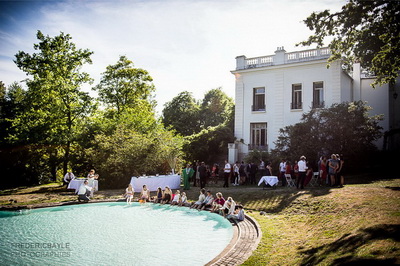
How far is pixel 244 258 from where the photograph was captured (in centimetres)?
733

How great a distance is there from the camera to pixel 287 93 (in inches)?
1026

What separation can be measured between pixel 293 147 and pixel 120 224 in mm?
13587

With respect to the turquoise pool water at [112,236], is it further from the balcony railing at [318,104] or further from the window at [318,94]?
the window at [318,94]

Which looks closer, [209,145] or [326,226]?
[326,226]

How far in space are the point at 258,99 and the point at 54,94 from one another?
18908 millimetres

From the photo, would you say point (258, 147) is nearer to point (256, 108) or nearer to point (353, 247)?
point (256, 108)

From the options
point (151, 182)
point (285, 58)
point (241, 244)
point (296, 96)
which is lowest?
point (241, 244)

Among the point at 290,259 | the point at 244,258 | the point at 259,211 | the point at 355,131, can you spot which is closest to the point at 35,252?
the point at 244,258

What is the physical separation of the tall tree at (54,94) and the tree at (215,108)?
21185 millimetres

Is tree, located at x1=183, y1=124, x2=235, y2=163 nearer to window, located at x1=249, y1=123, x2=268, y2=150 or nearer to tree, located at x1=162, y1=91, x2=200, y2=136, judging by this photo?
window, located at x1=249, y1=123, x2=268, y2=150

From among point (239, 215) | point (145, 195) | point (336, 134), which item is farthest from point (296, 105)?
point (239, 215)

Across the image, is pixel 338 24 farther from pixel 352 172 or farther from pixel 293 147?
pixel 352 172

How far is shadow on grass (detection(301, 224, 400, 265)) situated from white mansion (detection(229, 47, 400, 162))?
17620 mm

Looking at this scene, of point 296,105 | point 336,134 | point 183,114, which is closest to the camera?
point 336,134
